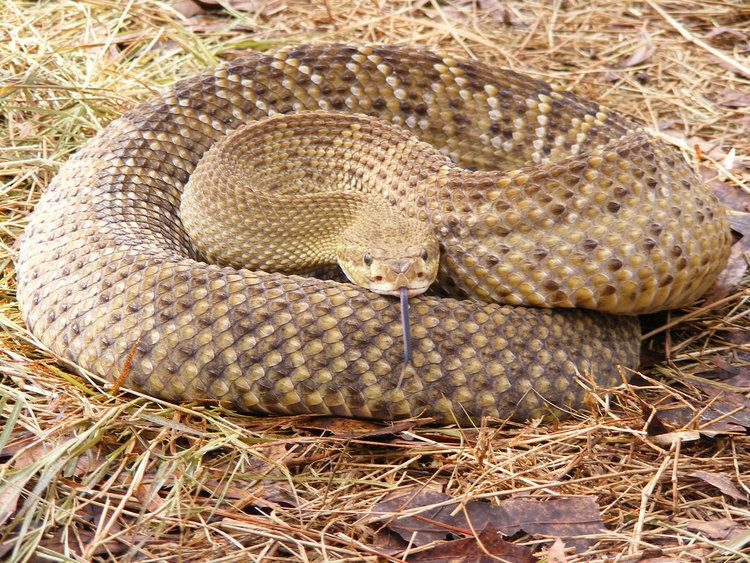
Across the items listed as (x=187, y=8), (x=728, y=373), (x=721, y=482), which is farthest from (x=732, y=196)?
(x=187, y=8)

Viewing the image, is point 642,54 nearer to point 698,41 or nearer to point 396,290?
point 698,41

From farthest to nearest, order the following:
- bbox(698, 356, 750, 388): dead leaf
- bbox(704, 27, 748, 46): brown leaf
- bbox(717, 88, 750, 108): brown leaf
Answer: bbox(704, 27, 748, 46): brown leaf → bbox(717, 88, 750, 108): brown leaf → bbox(698, 356, 750, 388): dead leaf

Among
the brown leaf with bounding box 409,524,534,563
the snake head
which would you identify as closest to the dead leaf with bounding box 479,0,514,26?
the snake head

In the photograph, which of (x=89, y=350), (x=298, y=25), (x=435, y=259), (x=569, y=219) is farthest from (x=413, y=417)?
(x=298, y=25)

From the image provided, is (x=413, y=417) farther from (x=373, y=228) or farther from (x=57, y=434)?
(x=57, y=434)

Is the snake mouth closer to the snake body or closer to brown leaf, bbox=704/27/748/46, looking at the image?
the snake body
